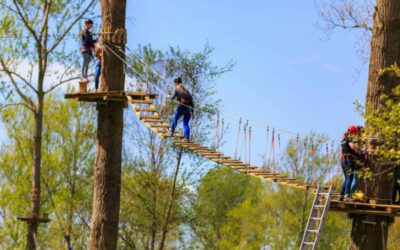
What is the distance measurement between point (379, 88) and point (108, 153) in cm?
374

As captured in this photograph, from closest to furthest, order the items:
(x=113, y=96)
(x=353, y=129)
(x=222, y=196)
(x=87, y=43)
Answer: (x=353, y=129) → (x=113, y=96) → (x=87, y=43) → (x=222, y=196)

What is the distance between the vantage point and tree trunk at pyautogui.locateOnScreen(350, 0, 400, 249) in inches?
404

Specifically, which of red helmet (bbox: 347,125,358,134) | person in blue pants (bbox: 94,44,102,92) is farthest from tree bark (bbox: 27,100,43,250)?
red helmet (bbox: 347,125,358,134)

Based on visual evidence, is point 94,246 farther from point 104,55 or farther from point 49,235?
point 49,235

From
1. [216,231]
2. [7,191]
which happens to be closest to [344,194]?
[7,191]

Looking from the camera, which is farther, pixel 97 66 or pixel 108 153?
pixel 97 66

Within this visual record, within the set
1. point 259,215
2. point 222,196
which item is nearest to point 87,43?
point 259,215

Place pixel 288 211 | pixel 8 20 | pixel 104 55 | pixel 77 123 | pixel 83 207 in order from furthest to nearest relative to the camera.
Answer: pixel 288 211, pixel 77 123, pixel 83 207, pixel 8 20, pixel 104 55

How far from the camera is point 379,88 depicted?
10305mm

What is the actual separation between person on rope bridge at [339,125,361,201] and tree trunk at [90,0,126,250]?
121 inches

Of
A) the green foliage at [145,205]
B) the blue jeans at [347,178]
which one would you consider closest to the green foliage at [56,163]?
the green foliage at [145,205]

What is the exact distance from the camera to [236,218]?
2988 centimetres

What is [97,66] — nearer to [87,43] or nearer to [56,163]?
[87,43]

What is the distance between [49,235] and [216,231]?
274 inches
